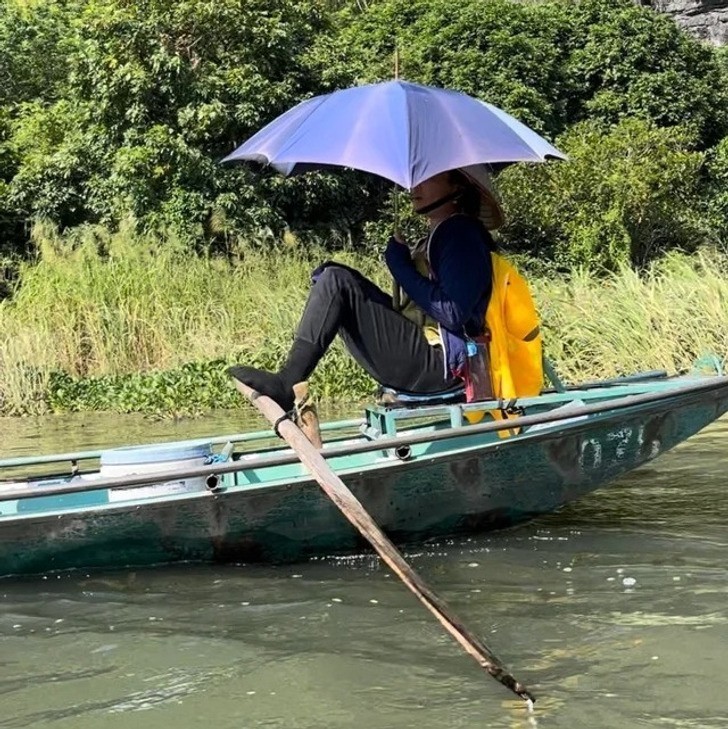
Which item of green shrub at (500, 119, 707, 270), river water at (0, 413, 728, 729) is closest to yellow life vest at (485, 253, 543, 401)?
river water at (0, 413, 728, 729)

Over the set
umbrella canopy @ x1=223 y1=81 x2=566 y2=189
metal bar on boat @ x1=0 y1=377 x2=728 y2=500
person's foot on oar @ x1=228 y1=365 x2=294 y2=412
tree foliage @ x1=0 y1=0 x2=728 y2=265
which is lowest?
metal bar on boat @ x1=0 y1=377 x2=728 y2=500

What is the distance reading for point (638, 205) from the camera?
14.5 meters

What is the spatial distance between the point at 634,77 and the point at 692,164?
13.1ft

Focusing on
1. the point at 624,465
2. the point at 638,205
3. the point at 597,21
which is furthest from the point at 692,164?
the point at 624,465

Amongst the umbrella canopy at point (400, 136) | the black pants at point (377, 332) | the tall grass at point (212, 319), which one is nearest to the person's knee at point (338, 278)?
the black pants at point (377, 332)

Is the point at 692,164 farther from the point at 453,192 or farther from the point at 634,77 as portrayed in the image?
the point at 453,192

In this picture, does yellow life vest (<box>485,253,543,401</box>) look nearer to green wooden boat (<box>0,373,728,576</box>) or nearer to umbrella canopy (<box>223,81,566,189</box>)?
green wooden boat (<box>0,373,728,576</box>)

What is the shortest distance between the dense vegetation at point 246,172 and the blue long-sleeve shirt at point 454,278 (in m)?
4.91

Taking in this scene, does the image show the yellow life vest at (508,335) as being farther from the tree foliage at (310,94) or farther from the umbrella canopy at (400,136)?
the tree foliage at (310,94)

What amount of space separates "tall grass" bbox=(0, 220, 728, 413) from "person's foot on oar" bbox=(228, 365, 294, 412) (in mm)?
5426

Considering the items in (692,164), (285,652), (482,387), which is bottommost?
(285,652)

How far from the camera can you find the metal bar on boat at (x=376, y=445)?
437 cm

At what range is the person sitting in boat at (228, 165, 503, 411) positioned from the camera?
4621 millimetres

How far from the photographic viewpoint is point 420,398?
4.92 metres
